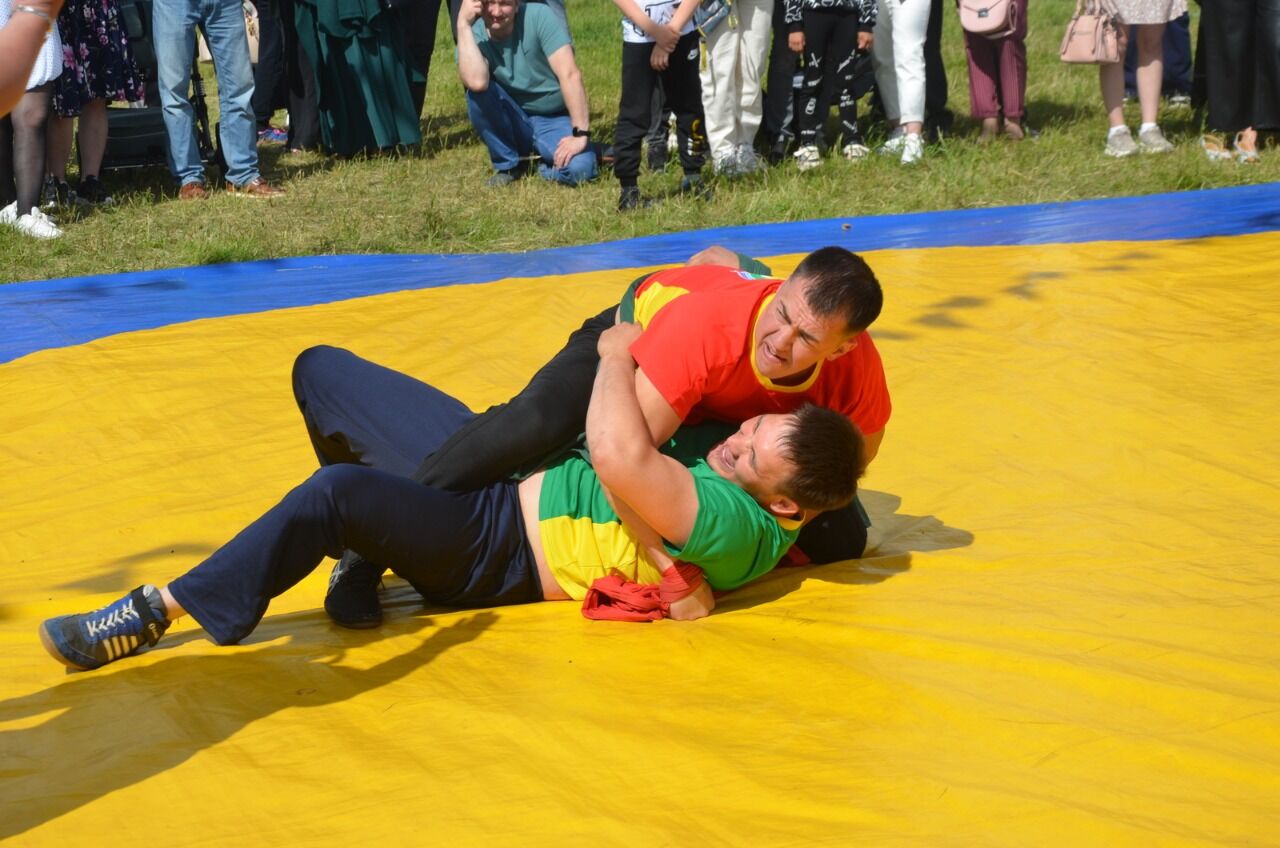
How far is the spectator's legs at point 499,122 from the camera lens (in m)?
7.97

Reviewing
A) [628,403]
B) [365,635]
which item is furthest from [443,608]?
[628,403]

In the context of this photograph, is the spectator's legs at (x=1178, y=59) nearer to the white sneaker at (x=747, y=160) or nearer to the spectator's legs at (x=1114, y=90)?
the spectator's legs at (x=1114, y=90)

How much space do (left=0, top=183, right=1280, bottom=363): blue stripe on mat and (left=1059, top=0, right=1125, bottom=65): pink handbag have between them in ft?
4.94

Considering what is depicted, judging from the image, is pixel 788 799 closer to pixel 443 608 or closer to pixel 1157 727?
pixel 1157 727

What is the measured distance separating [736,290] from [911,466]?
3.15 feet

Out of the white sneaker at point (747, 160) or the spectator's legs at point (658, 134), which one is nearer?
the white sneaker at point (747, 160)

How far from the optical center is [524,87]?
7.95 meters

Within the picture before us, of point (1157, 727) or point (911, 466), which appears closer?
point (1157, 727)

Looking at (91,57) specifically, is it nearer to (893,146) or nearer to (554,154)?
(554,154)

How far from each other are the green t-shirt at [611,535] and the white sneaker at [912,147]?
5225mm

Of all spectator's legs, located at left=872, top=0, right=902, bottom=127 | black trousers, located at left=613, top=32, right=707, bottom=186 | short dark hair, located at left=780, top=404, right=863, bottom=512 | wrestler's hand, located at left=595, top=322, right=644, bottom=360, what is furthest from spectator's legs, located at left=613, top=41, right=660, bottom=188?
short dark hair, located at left=780, top=404, right=863, bottom=512

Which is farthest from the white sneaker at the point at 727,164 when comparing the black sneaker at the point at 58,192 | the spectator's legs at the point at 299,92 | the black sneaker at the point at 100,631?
the black sneaker at the point at 100,631

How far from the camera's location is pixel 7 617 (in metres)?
3.05

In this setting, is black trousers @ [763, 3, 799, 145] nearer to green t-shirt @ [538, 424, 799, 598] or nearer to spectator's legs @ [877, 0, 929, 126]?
spectator's legs @ [877, 0, 929, 126]
